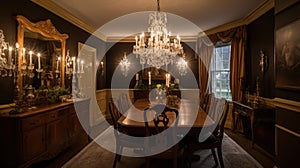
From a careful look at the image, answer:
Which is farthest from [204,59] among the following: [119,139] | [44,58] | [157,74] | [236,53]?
[44,58]

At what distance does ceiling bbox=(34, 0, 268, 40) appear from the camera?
372cm

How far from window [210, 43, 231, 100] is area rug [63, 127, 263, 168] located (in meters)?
2.23

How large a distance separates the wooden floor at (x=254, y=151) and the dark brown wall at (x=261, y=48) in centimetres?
100

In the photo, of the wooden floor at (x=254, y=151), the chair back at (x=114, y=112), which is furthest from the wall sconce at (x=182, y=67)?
the chair back at (x=114, y=112)

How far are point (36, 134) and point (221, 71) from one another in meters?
4.73

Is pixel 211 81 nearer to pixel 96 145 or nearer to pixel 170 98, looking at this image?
pixel 170 98

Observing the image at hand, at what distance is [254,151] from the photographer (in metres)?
3.66

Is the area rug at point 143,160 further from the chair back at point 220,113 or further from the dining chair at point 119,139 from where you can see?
the chair back at point 220,113

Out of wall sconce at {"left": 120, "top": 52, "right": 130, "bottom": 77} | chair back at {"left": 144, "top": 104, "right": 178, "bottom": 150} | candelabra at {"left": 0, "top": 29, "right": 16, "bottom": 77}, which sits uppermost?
wall sconce at {"left": 120, "top": 52, "right": 130, "bottom": 77}

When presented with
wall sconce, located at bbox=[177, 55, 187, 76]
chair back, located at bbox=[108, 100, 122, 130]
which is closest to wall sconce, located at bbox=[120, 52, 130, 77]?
wall sconce, located at bbox=[177, 55, 187, 76]

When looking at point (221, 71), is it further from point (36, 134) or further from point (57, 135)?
point (36, 134)

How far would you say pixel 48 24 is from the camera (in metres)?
3.65

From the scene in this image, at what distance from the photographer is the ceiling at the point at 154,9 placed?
12.2 feet

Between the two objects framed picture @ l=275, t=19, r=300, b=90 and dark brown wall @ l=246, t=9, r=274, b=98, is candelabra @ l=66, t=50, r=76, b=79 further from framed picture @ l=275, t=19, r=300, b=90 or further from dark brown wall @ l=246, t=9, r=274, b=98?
dark brown wall @ l=246, t=9, r=274, b=98
